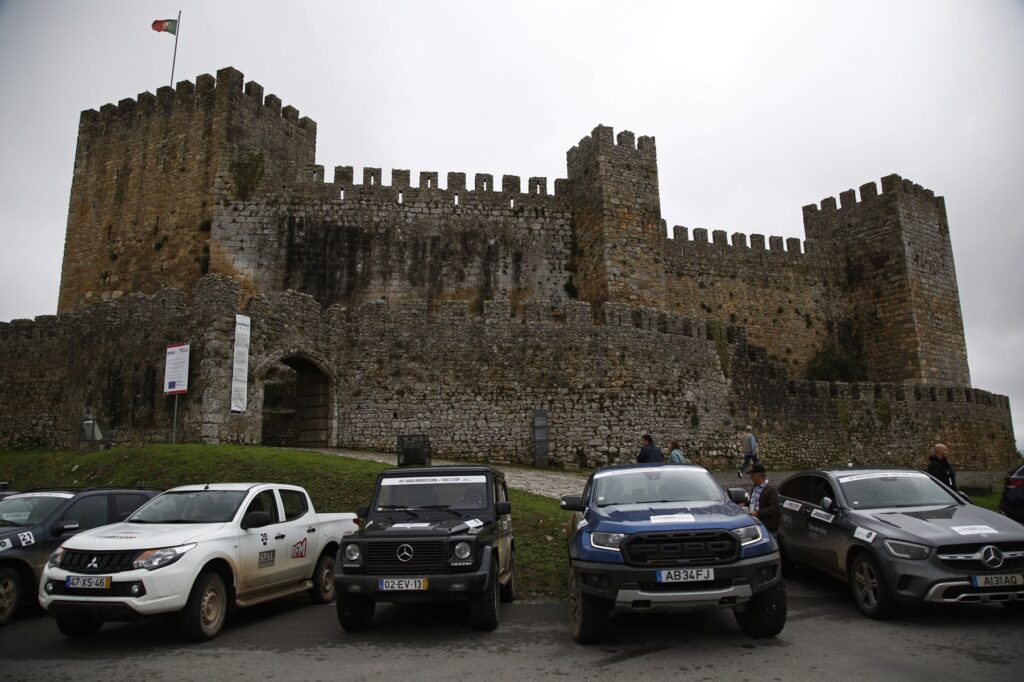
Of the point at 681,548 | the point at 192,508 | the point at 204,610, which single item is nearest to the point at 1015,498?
the point at 681,548

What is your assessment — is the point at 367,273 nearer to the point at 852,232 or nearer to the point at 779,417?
the point at 779,417

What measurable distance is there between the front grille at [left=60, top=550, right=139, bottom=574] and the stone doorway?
13.4 m

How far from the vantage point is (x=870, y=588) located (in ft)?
26.9

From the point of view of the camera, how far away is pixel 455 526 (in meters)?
8.16

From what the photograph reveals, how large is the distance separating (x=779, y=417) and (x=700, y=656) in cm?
2036

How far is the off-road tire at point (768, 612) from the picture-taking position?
7207 millimetres

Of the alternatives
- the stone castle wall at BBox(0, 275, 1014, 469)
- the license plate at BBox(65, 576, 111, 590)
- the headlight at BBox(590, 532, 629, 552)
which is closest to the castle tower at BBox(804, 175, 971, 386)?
the stone castle wall at BBox(0, 275, 1014, 469)

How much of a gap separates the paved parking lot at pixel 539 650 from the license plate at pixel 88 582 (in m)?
A: 0.66

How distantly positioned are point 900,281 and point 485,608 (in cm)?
3641

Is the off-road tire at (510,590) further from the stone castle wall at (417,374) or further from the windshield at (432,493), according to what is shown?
the stone castle wall at (417,374)

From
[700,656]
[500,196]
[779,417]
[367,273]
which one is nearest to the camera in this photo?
[700,656]

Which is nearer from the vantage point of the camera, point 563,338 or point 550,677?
point 550,677

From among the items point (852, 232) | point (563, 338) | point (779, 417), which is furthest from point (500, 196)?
point (852, 232)

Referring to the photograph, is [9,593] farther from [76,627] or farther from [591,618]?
[591,618]
